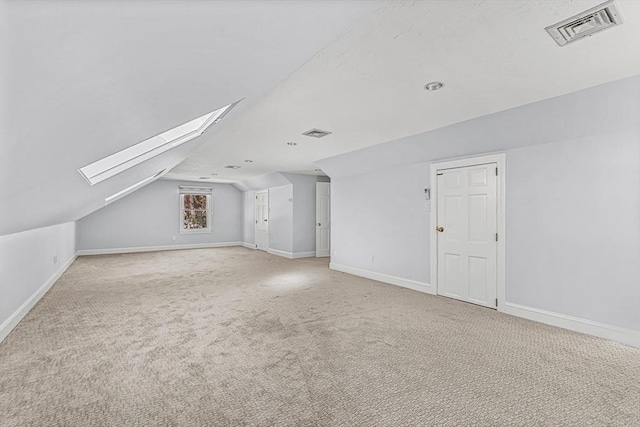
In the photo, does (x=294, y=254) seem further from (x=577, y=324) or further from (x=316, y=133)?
(x=577, y=324)

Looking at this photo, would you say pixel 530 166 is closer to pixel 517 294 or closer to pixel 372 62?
pixel 517 294

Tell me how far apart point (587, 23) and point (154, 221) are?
35.7 ft

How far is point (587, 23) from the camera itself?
1857 millimetres

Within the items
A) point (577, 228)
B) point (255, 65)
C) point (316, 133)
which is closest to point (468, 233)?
point (577, 228)

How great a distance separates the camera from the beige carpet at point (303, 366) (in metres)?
1.94

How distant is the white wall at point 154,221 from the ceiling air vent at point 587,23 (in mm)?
10597

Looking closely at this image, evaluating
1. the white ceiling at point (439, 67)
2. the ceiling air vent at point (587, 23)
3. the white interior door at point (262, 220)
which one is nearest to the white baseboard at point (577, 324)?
the white ceiling at point (439, 67)

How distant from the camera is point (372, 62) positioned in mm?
2307

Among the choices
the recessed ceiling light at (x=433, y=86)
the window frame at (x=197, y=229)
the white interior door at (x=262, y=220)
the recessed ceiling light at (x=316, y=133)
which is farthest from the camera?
the window frame at (x=197, y=229)

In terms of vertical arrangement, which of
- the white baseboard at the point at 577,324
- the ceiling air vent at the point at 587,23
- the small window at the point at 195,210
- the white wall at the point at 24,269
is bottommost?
the white baseboard at the point at 577,324

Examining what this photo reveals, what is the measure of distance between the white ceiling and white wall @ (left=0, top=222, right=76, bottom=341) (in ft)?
8.83

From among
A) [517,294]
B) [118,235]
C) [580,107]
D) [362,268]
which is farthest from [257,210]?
[580,107]

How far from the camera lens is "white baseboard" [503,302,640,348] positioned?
2.97 meters

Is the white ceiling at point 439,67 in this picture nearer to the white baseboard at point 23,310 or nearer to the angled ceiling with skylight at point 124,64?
the angled ceiling with skylight at point 124,64
